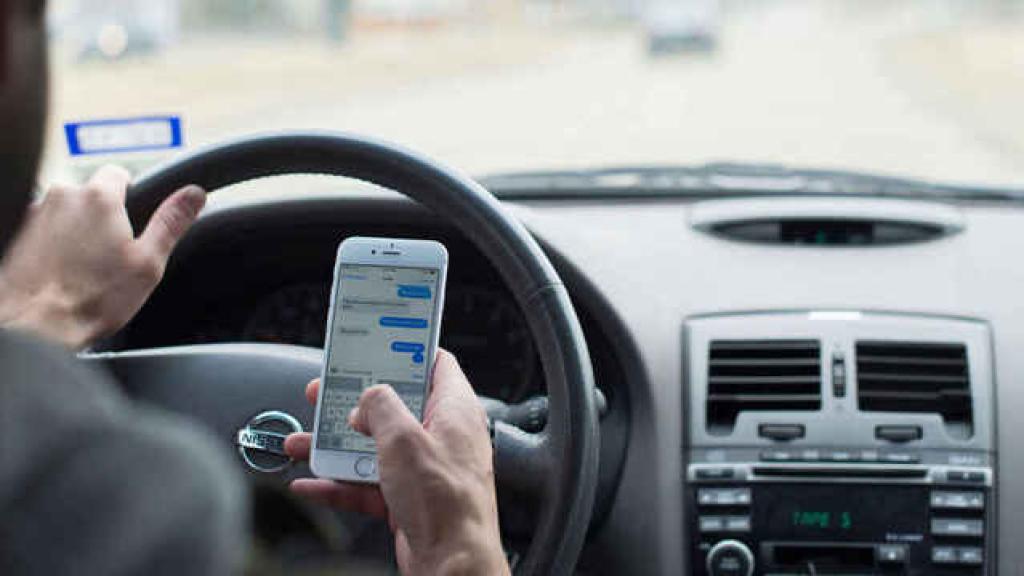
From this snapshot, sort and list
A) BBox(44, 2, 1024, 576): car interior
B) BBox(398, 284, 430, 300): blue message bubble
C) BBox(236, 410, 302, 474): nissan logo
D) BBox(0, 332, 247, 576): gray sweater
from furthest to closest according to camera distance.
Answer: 1. BBox(44, 2, 1024, 576): car interior
2. BBox(236, 410, 302, 474): nissan logo
3. BBox(398, 284, 430, 300): blue message bubble
4. BBox(0, 332, 247, 576): gray sweater

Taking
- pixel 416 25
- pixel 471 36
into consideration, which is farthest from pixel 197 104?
pixel 471 36

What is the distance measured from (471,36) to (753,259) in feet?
130

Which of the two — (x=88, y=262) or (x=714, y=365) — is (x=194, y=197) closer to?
(x=88, y=262)

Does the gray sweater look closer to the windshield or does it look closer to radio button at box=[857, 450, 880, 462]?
the windshield

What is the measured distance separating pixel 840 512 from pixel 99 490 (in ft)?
8.18

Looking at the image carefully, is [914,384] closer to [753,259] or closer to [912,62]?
[753,259]

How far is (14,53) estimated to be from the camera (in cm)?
118

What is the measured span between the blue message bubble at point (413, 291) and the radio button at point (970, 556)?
140cm

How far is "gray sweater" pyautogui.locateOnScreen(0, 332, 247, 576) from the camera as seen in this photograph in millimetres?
1129

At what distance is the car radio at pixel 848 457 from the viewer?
340 cm

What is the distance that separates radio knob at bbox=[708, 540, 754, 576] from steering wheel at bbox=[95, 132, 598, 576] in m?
0.87

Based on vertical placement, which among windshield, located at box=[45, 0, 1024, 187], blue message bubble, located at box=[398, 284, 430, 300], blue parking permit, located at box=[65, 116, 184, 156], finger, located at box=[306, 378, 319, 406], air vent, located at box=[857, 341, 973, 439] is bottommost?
air vent, located at box=[857, 341, 973, 439]

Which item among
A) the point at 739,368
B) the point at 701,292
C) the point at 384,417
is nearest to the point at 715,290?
the point at 701,292

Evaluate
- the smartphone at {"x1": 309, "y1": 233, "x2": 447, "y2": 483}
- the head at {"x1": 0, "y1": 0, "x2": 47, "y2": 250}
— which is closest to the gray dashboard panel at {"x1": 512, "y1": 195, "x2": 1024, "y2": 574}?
the smartphone at {"x1": 309, "y1": 233, "x2": 447, "y2": 483}
